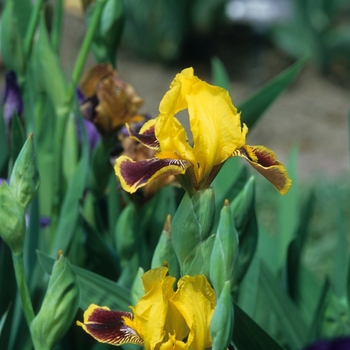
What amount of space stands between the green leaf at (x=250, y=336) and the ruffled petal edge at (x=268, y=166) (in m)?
0.15

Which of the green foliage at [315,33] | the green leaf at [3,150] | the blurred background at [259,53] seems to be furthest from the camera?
the green foliage at [315,33]

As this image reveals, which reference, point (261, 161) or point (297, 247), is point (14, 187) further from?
point (297, 247)

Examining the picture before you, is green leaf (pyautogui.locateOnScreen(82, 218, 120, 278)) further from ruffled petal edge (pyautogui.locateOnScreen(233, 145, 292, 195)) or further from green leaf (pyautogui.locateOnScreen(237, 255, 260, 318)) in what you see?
ruffled petal edge (pyautogui.locateOnScreen(233, 145, 292, 195))

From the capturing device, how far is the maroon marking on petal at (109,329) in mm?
464

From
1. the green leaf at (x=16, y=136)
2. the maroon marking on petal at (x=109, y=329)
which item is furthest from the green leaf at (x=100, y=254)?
the maroon marking on petal at (x=109, y=329)

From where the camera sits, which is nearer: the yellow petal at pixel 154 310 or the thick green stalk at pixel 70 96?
the yellow petal at pixel 154 310

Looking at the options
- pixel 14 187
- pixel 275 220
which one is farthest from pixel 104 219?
pixel 275 220

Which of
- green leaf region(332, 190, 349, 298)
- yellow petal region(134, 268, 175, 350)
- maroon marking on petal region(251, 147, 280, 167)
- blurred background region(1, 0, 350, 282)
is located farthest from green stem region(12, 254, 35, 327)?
blurred background region(1, 0, 350, 282)

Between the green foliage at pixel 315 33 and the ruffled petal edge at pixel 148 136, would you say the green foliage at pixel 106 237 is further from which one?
the green foliage at pixel 315 33

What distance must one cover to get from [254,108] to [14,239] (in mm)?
389

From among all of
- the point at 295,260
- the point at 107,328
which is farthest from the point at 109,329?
the point at 295,260

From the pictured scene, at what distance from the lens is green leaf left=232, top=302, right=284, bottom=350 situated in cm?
56

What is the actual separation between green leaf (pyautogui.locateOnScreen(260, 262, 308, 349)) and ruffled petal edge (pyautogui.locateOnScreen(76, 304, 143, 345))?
247mm

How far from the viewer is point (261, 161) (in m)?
0.48
